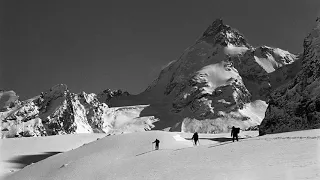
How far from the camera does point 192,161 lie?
28.4 meters

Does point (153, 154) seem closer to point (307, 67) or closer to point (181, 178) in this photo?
point (181, 178)

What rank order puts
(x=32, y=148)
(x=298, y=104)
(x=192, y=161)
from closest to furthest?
1. (x=192, y=161)
2. (x=298, y=104)
3. (x=32, y=148)

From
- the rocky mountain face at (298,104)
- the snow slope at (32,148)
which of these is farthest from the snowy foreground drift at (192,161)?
the rocky mountain face at (298,104)

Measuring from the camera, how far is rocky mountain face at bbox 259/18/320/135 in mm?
65125

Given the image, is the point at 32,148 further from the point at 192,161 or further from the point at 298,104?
the point at 192,161

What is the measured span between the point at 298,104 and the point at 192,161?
46259mm

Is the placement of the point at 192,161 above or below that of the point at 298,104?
below

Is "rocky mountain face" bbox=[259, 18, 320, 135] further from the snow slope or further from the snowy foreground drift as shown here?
the snow slope

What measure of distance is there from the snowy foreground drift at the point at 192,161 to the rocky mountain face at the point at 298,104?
3097 cm

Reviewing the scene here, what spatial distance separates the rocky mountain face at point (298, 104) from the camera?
65125 millimetres

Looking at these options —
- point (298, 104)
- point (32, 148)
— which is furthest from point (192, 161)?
point (32, 148)

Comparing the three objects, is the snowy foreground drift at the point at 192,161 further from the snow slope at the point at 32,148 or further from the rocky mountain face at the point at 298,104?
the rocky mountain face at the point at 298,104

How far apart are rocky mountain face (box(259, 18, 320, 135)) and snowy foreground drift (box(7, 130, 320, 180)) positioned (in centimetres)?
3097

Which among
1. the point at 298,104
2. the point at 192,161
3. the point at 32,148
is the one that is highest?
the point at 298,104
